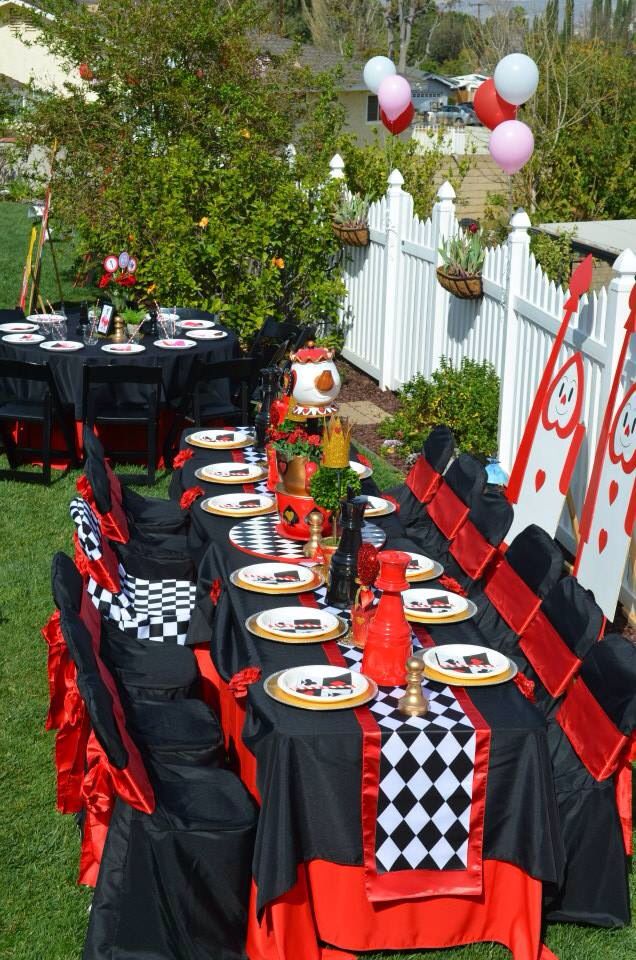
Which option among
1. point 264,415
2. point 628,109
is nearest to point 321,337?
point 264,415

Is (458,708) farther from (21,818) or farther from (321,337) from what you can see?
(321,337)

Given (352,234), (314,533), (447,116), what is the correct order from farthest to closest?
(447,116) < (352,234) < (314,533)

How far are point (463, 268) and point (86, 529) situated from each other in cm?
Result: 477

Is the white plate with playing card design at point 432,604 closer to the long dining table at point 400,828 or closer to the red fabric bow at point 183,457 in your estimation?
the long dining table at point 400,828

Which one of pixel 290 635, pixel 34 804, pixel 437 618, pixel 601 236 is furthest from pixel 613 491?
pixel 601 236

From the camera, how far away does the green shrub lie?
8.66 meters

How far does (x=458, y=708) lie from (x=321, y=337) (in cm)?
887

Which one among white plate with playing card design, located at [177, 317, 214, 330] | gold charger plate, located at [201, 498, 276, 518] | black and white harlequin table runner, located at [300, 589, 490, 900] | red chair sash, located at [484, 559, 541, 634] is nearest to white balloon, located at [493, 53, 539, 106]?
white plate with playing card design, located at [177, 317, 214, 330]

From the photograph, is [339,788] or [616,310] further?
[616,310]

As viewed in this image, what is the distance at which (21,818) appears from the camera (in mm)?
4602

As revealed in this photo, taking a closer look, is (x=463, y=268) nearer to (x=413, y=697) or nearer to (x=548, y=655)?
(x=548, y=655)

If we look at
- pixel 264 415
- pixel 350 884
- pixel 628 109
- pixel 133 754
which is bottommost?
pixel 350 884

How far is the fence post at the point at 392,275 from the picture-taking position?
10.7 meters

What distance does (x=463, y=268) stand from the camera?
9.02m
